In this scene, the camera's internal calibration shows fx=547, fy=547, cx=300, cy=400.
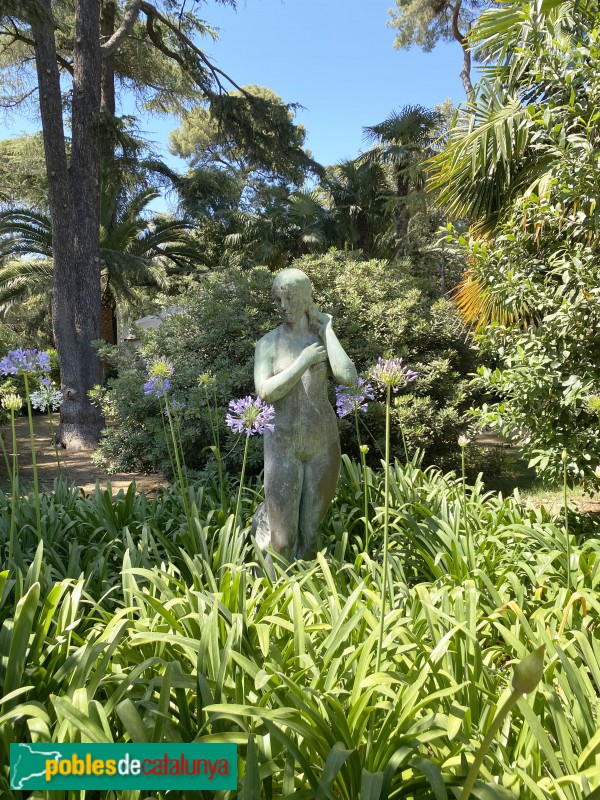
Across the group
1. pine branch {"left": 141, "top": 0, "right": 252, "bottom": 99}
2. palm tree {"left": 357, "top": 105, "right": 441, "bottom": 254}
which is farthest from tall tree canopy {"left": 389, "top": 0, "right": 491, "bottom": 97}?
pine branch {"left": 141, "top": 0, "right": 252, "bottom": 99}

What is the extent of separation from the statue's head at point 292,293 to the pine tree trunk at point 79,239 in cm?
799

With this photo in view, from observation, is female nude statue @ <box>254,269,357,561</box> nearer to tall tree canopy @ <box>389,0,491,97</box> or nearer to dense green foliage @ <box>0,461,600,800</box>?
dense green foliage @ <box>0,461,600,800</box>

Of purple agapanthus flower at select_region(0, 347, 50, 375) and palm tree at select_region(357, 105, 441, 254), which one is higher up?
palm tree at select_region(357, 105, 441, 254)

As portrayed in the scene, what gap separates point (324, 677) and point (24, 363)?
1.90m

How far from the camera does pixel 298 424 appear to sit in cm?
306

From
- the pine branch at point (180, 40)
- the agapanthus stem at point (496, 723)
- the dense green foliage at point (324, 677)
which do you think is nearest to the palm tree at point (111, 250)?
the pine branch at point (180, 40)

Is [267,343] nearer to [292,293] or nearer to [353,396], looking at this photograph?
[292,293]

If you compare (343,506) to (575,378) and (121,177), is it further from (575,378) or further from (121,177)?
(121,177)

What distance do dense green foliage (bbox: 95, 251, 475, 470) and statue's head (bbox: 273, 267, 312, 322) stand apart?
297 centimetres

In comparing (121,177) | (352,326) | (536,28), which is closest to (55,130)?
(121,177)

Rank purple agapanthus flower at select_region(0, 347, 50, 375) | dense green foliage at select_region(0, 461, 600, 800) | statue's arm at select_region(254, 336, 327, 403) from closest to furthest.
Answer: dense green foliage at select_region(0, 461, 600, 800) → purple agapanthus flower at select_region(0, 347, 50, 375) → statue's arm at select_region(254, 336, 327, 403)

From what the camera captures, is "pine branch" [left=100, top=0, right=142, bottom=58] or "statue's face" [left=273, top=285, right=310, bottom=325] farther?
"pine branch" [left=100, top=0, right=142, bottom=58]

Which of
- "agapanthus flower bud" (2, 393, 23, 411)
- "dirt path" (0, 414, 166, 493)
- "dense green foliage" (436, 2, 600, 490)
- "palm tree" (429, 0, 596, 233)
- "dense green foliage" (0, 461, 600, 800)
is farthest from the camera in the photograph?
"dirt path" (0, 414, 166, 493)

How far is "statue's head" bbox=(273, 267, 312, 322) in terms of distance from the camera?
308 centimetres
